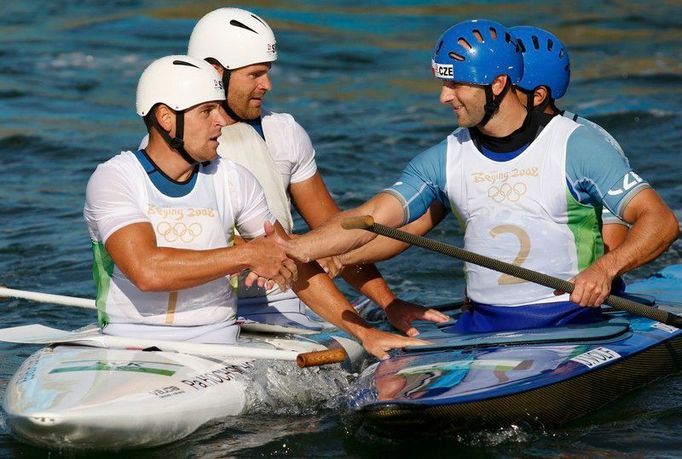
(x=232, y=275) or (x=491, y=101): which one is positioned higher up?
(x=491, y=101)

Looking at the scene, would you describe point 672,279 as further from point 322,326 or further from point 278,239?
point 278,239

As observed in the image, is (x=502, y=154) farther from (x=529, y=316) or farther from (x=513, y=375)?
(x=513, y=375)

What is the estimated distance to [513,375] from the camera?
591cm

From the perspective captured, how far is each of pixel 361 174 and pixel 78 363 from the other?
25.6 feet

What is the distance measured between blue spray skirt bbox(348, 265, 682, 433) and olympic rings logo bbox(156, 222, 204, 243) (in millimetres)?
1040

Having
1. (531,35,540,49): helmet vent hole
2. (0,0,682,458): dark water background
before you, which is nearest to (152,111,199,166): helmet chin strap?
(0,0,682,458): dark water background

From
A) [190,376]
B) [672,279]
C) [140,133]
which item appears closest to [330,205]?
[190,376]

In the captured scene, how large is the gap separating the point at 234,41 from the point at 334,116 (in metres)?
9.30

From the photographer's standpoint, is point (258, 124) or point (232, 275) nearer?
point (232, 275)

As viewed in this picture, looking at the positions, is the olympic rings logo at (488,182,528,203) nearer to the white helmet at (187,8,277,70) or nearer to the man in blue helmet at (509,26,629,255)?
the man in blue helmet at (509,26,629,255)

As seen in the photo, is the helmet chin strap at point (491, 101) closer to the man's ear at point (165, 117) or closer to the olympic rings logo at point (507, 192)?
the olympic rings logo at point (507, 192)

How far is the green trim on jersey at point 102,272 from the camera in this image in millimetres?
6086

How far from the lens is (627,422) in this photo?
6387mm

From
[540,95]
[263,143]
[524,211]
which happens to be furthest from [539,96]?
[263,143]
